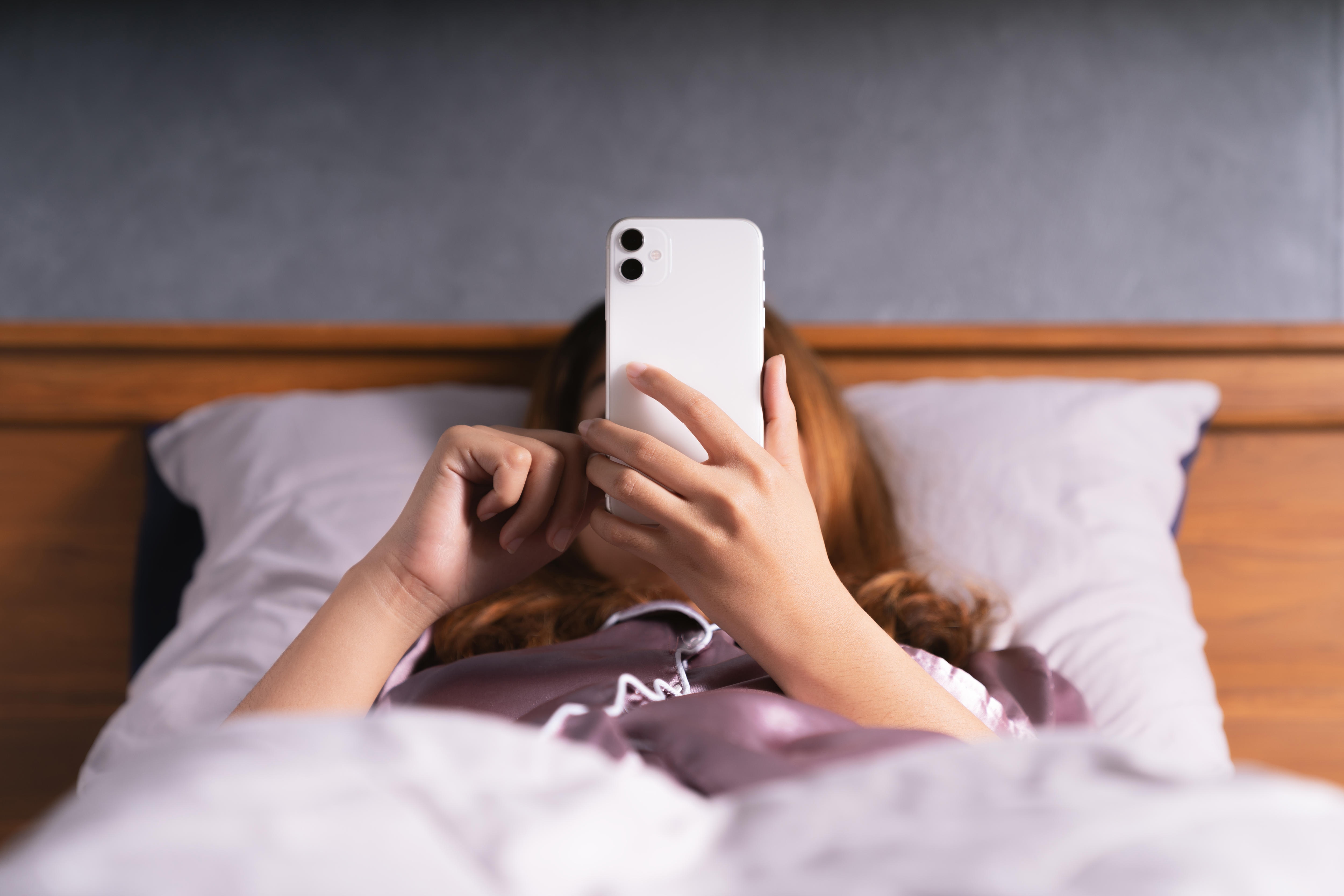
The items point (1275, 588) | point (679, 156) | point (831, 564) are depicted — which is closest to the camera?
point (831, 564)

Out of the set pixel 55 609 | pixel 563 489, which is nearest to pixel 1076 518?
pixel 563 489

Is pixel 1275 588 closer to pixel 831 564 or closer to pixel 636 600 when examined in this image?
pixel 831 564

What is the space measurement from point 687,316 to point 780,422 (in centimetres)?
12

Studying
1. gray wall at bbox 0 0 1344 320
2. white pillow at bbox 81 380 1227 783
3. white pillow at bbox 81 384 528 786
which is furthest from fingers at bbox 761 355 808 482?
gray wall at bbox 0 0 1344 320

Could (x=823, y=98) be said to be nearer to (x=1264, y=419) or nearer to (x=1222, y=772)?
(x=1264, y=419)

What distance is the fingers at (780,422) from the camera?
0.53 metres

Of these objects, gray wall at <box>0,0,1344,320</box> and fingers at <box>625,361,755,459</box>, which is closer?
fingers at <box>625,361,755,459</box>

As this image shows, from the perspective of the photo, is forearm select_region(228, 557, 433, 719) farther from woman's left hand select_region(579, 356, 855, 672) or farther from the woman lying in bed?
woman's left hand select_region(579, 356, 855, 672)

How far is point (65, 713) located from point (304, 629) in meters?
0.66

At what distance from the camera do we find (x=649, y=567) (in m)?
0.70

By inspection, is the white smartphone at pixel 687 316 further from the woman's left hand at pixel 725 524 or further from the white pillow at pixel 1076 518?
the white pillow at pixel 1076 518

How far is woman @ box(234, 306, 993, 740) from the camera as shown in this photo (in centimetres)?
49

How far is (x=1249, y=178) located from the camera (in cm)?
109

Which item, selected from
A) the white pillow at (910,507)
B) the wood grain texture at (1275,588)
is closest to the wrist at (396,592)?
the white pillow at (910,507)
